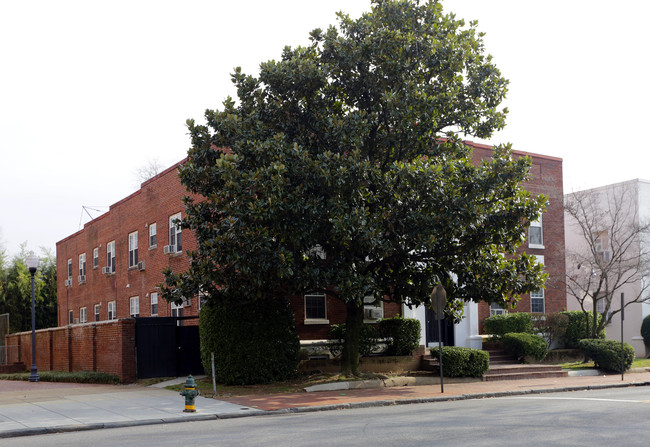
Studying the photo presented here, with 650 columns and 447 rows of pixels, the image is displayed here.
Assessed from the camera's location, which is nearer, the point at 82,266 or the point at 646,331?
the point at 646,331

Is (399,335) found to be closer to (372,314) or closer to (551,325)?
(372,314)

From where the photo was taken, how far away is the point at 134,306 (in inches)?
1291

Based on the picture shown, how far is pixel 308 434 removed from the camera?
11000 millimetres

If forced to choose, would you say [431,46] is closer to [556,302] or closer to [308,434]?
[308,434]

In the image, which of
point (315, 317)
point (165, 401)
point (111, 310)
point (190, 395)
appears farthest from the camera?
point (111, 310)

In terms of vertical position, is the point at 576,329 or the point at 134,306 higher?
the point at 134,306

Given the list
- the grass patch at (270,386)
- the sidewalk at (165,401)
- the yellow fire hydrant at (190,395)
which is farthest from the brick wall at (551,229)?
the yellow fire hydrant at (190,395)

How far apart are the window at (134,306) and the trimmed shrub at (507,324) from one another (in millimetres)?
15229

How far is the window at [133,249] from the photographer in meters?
32.8

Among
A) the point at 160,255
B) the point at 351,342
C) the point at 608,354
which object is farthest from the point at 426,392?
the point at 160,255

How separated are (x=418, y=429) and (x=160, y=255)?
20206 mm

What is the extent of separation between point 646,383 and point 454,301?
6.13 m

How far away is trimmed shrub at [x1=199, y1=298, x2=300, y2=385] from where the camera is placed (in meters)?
19.7

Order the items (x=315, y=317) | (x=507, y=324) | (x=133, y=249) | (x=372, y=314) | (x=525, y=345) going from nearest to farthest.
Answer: (x=315, y=317) < (x=372, y=314) < (x=525, y=345) < (x=507, y=324) < (x=133, y=249)
